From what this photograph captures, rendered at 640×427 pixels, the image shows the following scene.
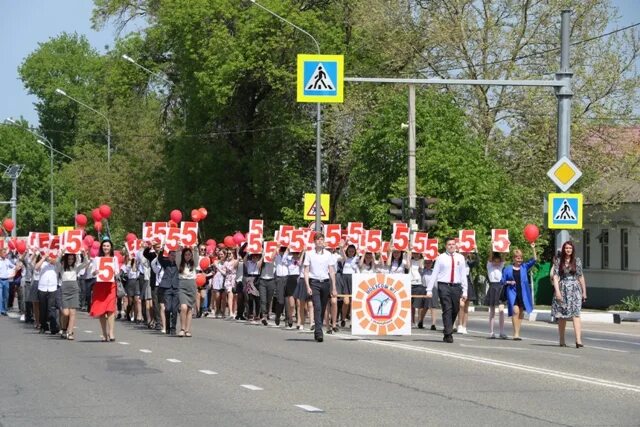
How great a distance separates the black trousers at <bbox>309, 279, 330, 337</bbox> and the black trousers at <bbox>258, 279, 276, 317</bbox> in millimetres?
7170

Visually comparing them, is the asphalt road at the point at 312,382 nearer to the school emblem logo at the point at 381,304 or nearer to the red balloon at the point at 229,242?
the school emblem logo at the point at 381,304

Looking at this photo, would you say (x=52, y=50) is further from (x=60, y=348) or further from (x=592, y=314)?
(x=60, y=348)

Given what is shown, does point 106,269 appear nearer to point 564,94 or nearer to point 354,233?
point 354,233

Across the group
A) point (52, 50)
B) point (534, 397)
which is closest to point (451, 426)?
point (534, 397)

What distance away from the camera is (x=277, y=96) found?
54844mm

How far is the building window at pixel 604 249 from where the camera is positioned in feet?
178

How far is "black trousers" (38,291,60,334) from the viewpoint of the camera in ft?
83.9

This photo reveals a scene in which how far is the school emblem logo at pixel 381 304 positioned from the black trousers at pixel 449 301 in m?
0.75

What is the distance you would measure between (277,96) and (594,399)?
41.7m

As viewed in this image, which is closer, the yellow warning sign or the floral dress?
A: the floral dress

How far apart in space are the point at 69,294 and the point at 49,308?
1950 millimetres

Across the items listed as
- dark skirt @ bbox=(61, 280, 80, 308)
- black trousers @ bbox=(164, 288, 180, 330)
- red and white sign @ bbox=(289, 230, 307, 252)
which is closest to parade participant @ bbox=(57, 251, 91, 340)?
dark skirt @ bbox=(61, 280, 80, 308)

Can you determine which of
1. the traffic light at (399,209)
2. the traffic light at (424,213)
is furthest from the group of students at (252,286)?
the traffic light at (424,213)

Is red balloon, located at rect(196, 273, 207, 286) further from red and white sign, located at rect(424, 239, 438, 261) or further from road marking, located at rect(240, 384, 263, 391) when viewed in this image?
road marking, located at rect(240, 384, 263, 391)
